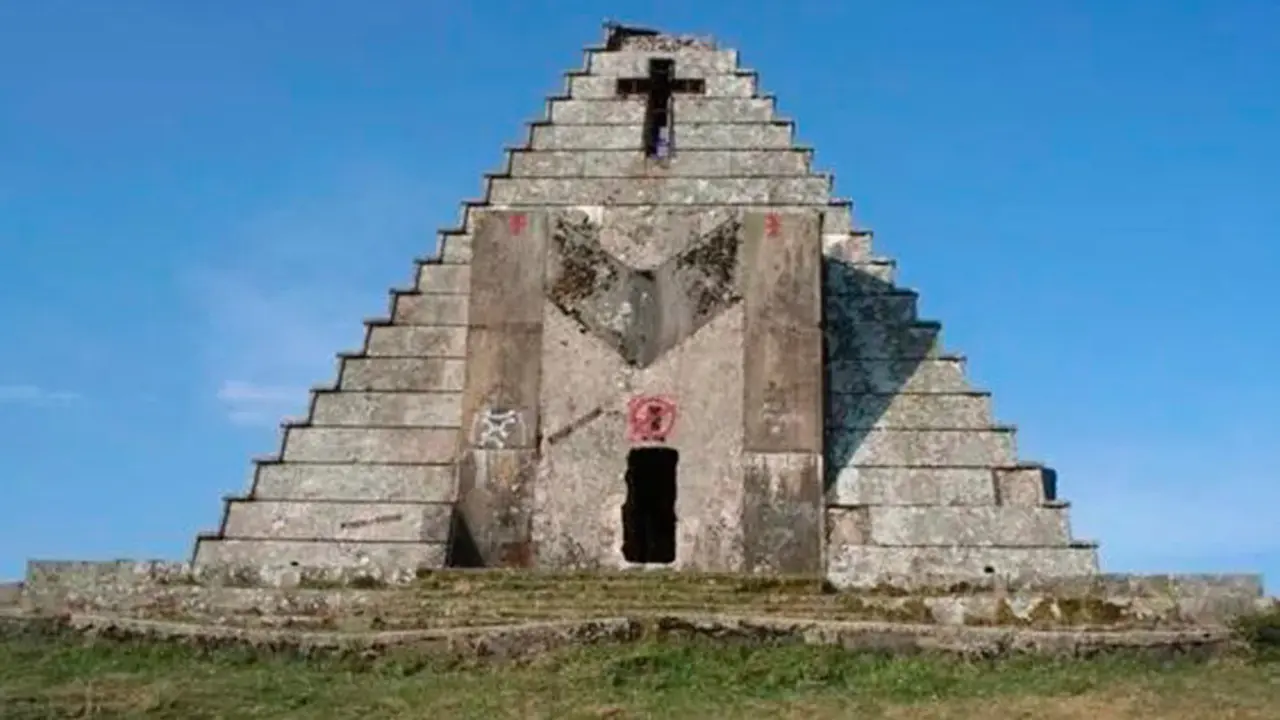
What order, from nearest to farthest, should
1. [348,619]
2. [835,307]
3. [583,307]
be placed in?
1. [348,619]
2. [583,307]
3. [835,307]

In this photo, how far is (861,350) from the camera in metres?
19.6

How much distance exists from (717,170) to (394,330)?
217 inches

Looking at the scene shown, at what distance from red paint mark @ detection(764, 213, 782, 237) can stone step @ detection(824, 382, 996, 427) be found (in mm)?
2104

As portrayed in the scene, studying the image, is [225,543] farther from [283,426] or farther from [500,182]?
[500,182]

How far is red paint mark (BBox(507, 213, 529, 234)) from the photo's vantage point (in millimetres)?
19094

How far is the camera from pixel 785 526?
17609 mm

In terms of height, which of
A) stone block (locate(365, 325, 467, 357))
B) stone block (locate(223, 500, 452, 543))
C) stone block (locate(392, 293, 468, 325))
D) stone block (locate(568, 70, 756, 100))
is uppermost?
stone block (locate(568, 70, 756, 100))

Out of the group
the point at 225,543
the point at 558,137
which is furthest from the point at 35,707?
the point at 558,137

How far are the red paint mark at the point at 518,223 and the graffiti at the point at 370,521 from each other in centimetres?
379

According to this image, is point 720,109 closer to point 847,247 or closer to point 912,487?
point 847,247

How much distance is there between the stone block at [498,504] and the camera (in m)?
17.7

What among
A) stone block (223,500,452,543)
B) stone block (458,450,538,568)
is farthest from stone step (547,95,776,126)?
stone block (223,500,452,543)

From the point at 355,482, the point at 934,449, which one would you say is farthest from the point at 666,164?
the point at 355,482

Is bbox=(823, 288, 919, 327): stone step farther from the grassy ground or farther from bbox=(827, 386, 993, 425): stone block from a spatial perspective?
the grassy ground
